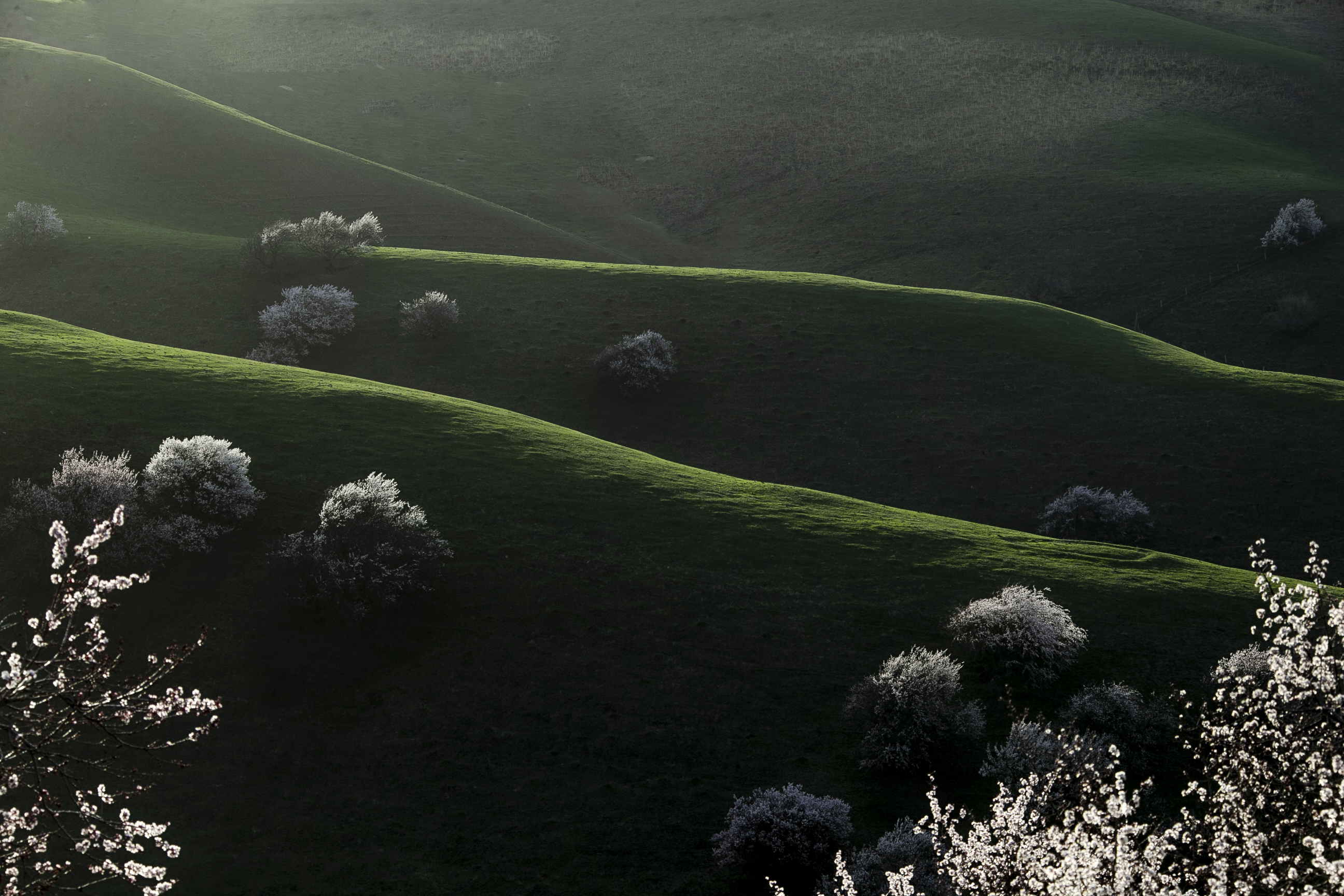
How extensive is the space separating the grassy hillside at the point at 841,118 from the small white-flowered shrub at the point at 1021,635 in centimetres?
5065

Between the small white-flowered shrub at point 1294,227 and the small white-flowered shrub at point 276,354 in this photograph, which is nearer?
the small white-flowered shrub at point 276,354

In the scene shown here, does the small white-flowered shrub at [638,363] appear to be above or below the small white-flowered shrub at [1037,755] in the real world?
above

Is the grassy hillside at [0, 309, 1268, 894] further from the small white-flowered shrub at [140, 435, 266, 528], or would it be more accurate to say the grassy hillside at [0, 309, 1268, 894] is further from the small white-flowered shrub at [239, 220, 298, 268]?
the small white-flowered shrub at [239, 220, 298, 268]

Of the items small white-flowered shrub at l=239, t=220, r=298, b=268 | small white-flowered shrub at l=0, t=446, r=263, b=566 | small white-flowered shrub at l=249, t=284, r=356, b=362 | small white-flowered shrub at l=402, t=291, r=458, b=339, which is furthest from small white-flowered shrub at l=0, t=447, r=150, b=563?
small white-flowered shrub at l=239, t=220, r=298, b=268

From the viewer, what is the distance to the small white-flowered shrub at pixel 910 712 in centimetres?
2098

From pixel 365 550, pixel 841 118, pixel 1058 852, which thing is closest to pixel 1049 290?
pixel 841 118

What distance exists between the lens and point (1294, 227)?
74.0 m

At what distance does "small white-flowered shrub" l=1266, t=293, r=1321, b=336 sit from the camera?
66125 millimetres

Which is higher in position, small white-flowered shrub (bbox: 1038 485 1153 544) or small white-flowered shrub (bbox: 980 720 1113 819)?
small white-flowered shrub (bbox: 1038 485 1153 544)

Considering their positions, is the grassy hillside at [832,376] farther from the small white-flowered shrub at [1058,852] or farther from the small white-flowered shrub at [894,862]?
the small white-flowered shrub at [1058,852]

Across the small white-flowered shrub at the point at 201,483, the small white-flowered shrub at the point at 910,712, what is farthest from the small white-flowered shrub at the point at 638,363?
the small white-flowered shrub at the point at 910,712

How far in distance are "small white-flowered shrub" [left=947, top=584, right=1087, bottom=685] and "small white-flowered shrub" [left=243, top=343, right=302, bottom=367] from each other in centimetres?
3609

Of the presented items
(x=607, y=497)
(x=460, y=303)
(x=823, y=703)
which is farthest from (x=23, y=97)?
(x=823, y=703)

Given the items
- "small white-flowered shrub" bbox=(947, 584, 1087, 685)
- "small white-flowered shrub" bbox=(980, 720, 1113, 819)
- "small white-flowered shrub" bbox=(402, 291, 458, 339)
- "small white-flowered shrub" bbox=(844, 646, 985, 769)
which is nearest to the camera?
"small white-flowered shrub" bbox=(980, 720, 1113, 819)
